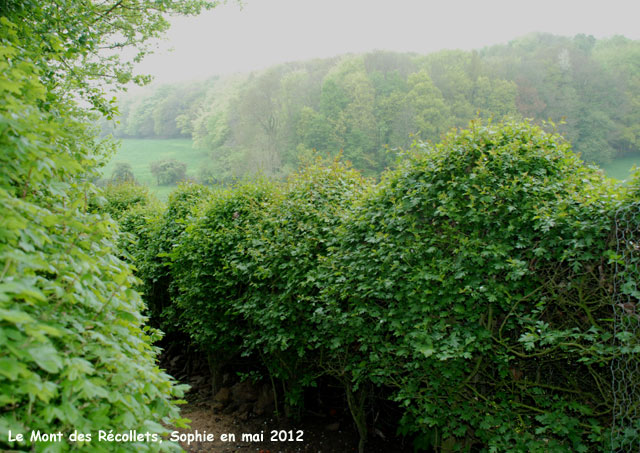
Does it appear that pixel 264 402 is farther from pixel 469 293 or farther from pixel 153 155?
pixel 153 155

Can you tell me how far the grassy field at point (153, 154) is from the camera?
43.1 meters

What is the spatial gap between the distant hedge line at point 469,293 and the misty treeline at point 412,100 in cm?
2251

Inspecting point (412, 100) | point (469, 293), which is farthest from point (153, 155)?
point (469, 293)

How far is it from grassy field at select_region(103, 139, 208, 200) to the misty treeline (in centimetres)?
242

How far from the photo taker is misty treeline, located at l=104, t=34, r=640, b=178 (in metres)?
29.9

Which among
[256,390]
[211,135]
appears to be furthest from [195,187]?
[211,135]

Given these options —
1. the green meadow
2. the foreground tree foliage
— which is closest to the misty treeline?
the green meadow

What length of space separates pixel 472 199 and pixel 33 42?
3.93 metres

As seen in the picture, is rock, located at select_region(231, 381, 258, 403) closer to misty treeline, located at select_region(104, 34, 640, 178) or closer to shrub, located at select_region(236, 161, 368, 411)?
shrub, located at select_region(236, 161, 368, 411)

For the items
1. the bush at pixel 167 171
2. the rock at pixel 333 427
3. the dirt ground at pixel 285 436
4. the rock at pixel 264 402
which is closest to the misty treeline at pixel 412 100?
the bush at pixel 167 171

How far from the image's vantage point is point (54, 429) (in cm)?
148

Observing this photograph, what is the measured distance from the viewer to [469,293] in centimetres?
333

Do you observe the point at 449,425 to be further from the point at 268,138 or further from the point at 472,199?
the point at 268,138

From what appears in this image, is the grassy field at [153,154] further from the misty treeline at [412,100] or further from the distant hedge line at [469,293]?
the distant hedge line at [469,293]
